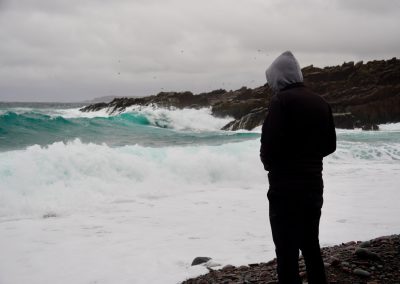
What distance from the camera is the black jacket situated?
264 cm

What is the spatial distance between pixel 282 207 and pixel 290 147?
385 millimetres

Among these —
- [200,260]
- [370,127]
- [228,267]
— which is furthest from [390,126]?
A: [228,267]

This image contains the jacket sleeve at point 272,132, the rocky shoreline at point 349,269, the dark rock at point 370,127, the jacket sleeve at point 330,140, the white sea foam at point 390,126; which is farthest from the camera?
the white sea foam at point 390,126

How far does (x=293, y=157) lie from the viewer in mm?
2672

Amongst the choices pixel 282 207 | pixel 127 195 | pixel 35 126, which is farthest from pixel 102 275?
pixel 35 126

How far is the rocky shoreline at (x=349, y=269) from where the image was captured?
3.77m

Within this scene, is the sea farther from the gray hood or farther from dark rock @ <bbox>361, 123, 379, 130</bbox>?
dark rock @ <bbox>361, 123, 379, 130</bbox>

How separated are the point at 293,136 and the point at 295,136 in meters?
0.01

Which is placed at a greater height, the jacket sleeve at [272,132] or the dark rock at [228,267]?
the jacket sleeve at [272,132]

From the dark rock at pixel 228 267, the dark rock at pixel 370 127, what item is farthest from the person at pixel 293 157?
the dark rock at pixel 370 127

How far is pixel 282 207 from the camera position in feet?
8.92

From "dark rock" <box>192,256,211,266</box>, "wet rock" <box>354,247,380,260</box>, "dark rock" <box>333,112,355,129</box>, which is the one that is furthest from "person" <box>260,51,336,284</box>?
"dark rock" <box>333,112,355,129</box>

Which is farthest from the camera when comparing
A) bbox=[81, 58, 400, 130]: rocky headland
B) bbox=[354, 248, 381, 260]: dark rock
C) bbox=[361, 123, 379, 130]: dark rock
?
bbox=[81, 58, 400, 130]: rocky headland

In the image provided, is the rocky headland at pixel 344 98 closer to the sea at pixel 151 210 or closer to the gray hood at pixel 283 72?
the sea at pixel 151 210
